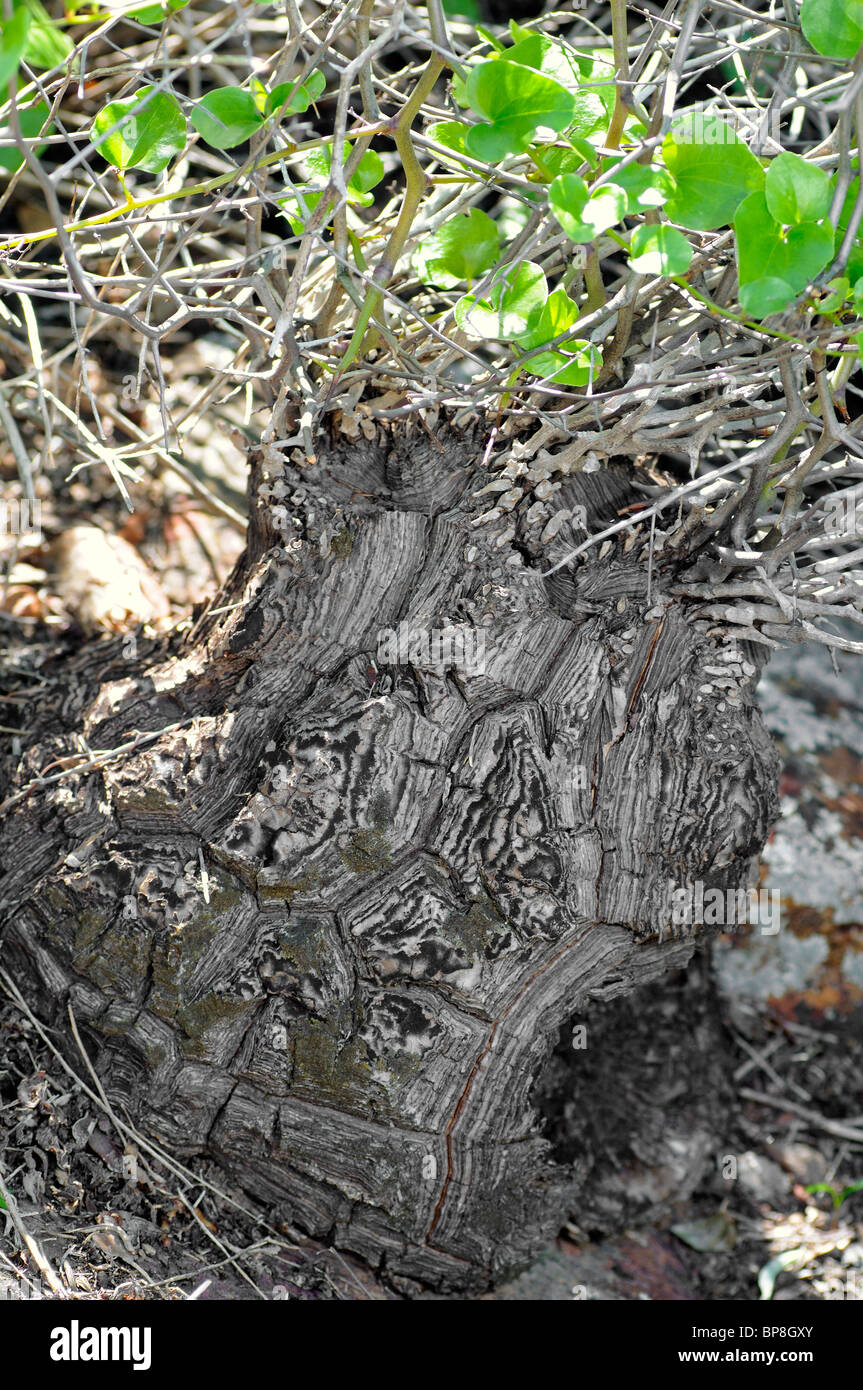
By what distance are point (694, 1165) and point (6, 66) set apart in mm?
2118

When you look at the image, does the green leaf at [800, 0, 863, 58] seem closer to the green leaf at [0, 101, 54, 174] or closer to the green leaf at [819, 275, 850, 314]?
the green leaf at [819, 275, 850, 314]

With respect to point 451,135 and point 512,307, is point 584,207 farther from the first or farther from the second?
point 451,135

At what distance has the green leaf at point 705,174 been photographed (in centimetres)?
113

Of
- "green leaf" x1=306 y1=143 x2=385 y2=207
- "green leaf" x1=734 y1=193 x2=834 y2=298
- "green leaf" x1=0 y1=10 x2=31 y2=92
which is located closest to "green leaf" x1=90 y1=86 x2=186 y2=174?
"green leaf" x1=306 y1=143 x2=385 y2=207

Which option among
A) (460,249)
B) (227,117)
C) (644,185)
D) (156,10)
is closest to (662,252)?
(644,185)

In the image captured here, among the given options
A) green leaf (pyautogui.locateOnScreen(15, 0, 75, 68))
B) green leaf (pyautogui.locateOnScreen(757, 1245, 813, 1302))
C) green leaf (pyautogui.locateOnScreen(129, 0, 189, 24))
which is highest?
green leaf (pyautogui.locateOnScreen(129, 0, 189, 24))

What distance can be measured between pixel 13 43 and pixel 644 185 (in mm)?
668

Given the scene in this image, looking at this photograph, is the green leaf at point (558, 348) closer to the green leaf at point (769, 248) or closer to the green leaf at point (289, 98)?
the green leaf at point (769, 248)

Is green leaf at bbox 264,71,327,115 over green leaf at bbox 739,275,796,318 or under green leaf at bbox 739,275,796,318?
over

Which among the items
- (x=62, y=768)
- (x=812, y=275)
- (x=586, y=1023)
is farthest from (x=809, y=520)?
(x=62, y=768)

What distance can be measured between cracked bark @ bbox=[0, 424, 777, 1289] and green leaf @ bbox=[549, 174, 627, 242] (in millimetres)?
503

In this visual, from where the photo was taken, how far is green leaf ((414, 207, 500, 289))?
1.34 m

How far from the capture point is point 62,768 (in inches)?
66.6
